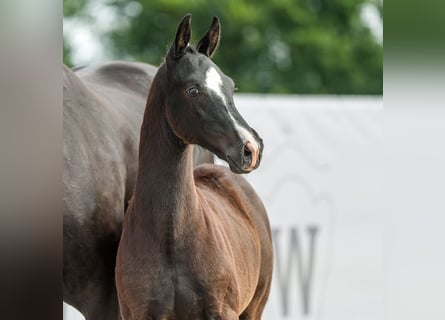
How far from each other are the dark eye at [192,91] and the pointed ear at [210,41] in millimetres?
192

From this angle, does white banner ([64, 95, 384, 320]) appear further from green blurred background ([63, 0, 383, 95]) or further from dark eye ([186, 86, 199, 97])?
green blurred background ([63, 0, 383, 95])

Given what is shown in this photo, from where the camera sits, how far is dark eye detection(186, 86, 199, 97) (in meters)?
2.10

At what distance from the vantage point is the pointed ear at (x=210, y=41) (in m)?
2.27

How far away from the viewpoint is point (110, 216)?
8.83ft

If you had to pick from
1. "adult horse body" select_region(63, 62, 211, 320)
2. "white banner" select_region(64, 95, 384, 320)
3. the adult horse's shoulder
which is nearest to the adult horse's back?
"adult horse body" select_region(63, 62, 211, 320)

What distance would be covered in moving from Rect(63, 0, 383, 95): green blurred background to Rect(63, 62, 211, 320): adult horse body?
10881mm

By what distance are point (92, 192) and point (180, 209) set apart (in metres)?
0.48

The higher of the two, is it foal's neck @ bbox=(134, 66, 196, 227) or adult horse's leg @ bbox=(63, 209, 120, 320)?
foal's neck @ bbox=(134, 66, 196, 227)

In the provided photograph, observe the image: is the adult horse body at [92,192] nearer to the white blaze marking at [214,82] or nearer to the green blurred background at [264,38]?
the white blaze marking at [214,82]

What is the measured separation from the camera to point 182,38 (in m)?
2.15

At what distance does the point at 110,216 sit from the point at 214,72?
0.79 meters

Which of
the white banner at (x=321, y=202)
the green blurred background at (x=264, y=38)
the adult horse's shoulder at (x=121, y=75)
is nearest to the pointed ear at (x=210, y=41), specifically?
the adult horse's shoulder at (x=121, y=75)

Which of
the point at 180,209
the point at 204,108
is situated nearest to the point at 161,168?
the point at 180,209

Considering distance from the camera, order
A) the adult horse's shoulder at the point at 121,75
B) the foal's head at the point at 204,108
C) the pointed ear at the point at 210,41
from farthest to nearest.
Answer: the adult horse's shoulder at the point at 121,75
the pointed ear at the point at 210,41
the foal's head at the point at 204,108
